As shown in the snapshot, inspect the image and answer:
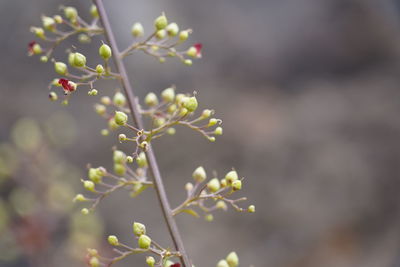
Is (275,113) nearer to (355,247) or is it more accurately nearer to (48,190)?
(355,247)

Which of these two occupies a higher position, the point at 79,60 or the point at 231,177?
the point at 79,60

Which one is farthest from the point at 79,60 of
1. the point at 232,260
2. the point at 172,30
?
the point at 232,260

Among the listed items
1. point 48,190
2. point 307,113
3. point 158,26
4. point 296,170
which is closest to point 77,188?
point 48,190

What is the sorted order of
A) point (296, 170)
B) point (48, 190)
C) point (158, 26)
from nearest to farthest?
1. point (158, 26)
2. point (48, 190)
3. point (296, 170)

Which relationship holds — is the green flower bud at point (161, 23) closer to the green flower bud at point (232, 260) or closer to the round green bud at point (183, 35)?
the round green bud at point (183, 35)

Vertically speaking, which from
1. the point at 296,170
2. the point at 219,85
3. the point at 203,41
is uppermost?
the point at 203,41

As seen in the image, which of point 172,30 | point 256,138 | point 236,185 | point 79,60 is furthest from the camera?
point 256,138

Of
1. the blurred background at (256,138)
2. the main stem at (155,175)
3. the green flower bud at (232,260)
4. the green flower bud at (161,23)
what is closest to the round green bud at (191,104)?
the main stem at (155,175)

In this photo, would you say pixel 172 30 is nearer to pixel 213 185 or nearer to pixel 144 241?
pixel 213 185

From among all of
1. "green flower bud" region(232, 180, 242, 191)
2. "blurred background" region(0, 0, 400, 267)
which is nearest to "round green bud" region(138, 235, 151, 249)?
"green flower bud" region(232, 180, 242, 191)
